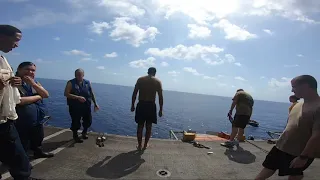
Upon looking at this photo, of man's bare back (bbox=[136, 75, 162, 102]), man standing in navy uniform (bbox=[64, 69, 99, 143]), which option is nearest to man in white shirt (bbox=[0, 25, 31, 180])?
man standing in navy uniform (bbox=[64, 69, 99, 143])

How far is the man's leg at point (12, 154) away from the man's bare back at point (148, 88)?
4.21 metres

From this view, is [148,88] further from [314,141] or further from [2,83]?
[314,141]

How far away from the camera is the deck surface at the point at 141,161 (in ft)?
16.9

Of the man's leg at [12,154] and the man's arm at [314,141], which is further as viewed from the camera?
the man's arm at [314,141]

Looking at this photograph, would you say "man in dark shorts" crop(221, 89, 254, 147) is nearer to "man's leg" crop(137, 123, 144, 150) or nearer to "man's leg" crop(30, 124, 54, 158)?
"man's leg" crop(137, 123, 144, 150)

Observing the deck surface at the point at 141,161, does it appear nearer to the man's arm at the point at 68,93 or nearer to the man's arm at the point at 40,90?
the man's arm at the point at 68,93

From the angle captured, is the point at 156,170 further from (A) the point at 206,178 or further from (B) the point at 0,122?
(B) the point at 0,122

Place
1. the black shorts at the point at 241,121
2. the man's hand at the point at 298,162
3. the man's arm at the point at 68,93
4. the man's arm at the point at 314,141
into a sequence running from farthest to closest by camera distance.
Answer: the black shorts at the point at 241,121 → the man's arm at the point at 68,93 → the man's hand at the point at 298,162 → the man's arm at the point at 314,141

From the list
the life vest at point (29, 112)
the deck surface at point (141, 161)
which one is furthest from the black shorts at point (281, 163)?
the life vest at point (29, 112)

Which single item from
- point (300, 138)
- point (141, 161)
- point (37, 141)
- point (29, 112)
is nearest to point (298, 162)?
point (300, 138)

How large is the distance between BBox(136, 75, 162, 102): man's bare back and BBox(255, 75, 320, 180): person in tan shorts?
4.01 m

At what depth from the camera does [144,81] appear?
714 cm

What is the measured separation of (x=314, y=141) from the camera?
3.29 meters

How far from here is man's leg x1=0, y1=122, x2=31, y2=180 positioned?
310 centimetres
